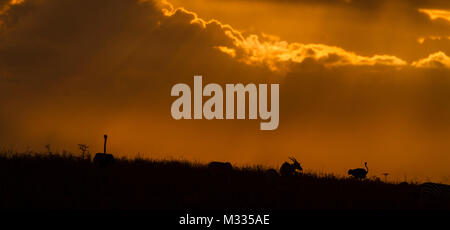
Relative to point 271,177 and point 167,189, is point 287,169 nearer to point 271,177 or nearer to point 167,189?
point 271,177

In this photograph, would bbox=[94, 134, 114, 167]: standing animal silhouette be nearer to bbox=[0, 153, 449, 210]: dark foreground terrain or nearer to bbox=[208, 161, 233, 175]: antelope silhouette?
bbox=[0, 153, 449, 210]: dark foreground terrain

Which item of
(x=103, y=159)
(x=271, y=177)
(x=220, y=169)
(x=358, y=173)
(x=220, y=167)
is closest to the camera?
(x=271, y=177)

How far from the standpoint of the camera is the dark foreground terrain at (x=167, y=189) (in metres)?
20.3

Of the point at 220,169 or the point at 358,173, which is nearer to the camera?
the point at 220,169

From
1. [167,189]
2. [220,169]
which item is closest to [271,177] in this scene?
[220,169]

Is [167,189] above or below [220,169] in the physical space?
below

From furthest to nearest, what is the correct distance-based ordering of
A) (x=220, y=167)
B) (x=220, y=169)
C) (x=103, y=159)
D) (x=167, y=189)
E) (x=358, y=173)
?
(x=358, y=173) < (x=220, y=167) < (x=220, y=169) < (x=103, y=159) < (x=167, y=189)

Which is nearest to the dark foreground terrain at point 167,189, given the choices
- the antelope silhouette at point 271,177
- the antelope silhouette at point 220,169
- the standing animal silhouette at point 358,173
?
the antelope silhouette at point 271,177

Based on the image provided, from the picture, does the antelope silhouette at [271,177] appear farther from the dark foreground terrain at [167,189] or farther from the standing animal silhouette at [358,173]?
the standing animal silhouette at [358,173]

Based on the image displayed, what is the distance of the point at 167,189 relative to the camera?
2238 centimetres

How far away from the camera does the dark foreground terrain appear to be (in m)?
20.3

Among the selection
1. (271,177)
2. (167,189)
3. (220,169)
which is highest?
(220,169)
